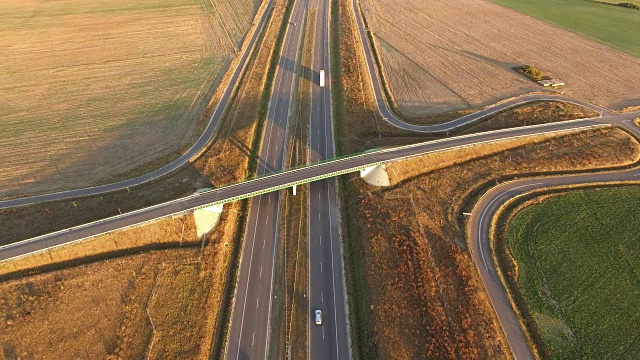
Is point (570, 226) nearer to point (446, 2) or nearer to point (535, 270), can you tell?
point (535, 270)

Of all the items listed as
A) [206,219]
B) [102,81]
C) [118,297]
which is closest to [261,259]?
[206,219]

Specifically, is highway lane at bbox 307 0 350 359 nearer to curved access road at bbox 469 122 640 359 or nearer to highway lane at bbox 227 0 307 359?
highway lane at bbox 227 0 307 359

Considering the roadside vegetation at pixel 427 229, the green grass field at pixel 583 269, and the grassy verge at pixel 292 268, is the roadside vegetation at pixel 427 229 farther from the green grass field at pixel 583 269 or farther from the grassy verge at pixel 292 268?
the green grass field at pixel 583 269

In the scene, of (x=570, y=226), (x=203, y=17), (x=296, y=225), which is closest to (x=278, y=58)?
(x=203, y=17)

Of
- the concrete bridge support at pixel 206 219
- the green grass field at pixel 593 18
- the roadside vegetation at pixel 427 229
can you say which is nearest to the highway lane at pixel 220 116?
the roadside vegetation at pixel 427 229

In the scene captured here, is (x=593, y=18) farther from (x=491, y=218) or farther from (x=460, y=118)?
(x=491, y=218)

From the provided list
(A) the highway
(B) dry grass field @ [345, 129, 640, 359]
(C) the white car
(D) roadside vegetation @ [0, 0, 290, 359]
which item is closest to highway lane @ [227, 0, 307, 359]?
(A) the highway
